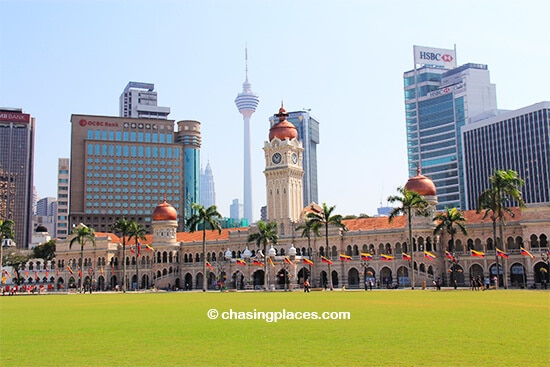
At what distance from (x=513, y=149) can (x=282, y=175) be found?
8467cm

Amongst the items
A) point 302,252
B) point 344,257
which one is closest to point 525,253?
point 344,257

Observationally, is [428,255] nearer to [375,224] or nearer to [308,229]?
[375,224]

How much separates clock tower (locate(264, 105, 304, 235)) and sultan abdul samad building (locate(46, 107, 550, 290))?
0.17 meters

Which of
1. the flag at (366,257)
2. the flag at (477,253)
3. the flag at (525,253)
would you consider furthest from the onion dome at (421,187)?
the flag at (525,253)

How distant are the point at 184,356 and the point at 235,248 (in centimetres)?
9223

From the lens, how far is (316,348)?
65.5 ft

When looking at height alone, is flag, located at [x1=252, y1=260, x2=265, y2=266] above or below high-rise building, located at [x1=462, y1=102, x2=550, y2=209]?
below

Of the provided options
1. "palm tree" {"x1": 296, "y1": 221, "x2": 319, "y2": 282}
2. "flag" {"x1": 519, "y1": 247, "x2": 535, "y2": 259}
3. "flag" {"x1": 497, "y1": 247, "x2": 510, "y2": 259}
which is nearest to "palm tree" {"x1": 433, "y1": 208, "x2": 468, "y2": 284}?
"flag" {"x1": 497, "y1": 247, "x2": 510, "y2": 259}

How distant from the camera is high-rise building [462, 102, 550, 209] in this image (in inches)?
6432

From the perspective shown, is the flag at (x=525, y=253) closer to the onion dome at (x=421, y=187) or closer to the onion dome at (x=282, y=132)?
the onion dome at (x=421, y=187)

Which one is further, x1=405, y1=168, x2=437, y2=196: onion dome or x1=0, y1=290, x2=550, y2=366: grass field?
x1=405, y1=168, x2=437, y2=196: onion dome

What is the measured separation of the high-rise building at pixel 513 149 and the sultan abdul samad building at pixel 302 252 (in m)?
76.7

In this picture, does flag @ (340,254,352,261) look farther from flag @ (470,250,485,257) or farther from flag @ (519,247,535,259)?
flag @ (519,247,535,259)

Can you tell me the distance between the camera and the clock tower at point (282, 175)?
10900 centimetres
